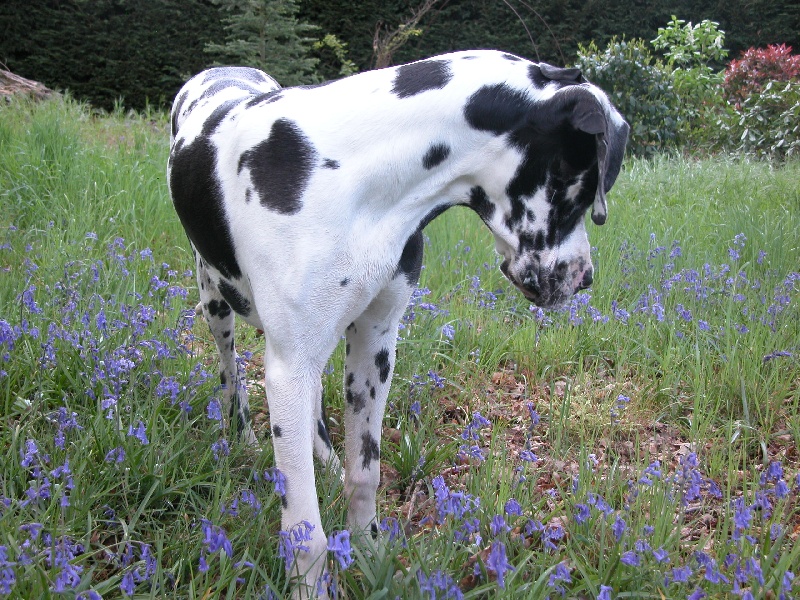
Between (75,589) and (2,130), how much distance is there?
5284 millimetres

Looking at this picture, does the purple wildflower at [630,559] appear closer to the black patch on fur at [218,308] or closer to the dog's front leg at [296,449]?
the dog's front leg at [296,449]

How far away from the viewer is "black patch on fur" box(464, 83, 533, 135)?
82.7 inches

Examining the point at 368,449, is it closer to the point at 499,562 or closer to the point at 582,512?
the point at 582,512

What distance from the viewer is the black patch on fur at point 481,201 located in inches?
87.0

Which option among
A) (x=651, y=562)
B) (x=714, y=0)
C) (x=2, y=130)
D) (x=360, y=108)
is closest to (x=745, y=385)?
(x=651, y=562)

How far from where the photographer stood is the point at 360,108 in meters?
2.19

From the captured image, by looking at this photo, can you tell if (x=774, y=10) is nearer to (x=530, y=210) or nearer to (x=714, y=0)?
(x=714, y=0)

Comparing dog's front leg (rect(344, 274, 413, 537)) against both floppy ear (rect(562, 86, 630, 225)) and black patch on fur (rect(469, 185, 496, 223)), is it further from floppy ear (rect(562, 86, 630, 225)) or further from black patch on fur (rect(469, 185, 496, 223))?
floppy ear (rect(562, 86, 630, 225))

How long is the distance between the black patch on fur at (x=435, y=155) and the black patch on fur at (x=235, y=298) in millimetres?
800

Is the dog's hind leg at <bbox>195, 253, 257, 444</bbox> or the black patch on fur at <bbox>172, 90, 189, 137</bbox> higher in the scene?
the black patch on fur at <bbox>172, 90, 189, 137</bbox>

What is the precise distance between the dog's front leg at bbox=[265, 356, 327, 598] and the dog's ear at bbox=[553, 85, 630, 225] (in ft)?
3.16

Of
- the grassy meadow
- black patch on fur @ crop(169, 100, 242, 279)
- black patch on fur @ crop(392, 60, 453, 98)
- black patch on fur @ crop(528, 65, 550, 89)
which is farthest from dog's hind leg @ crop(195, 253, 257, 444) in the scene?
black patch on fur @ crop(528, 65, 550, 89)

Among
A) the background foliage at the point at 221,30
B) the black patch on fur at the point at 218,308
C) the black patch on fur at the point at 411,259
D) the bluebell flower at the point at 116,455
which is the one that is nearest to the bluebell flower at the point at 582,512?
the black patch on fur at the point at 411,259

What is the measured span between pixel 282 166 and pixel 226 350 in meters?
1.35
